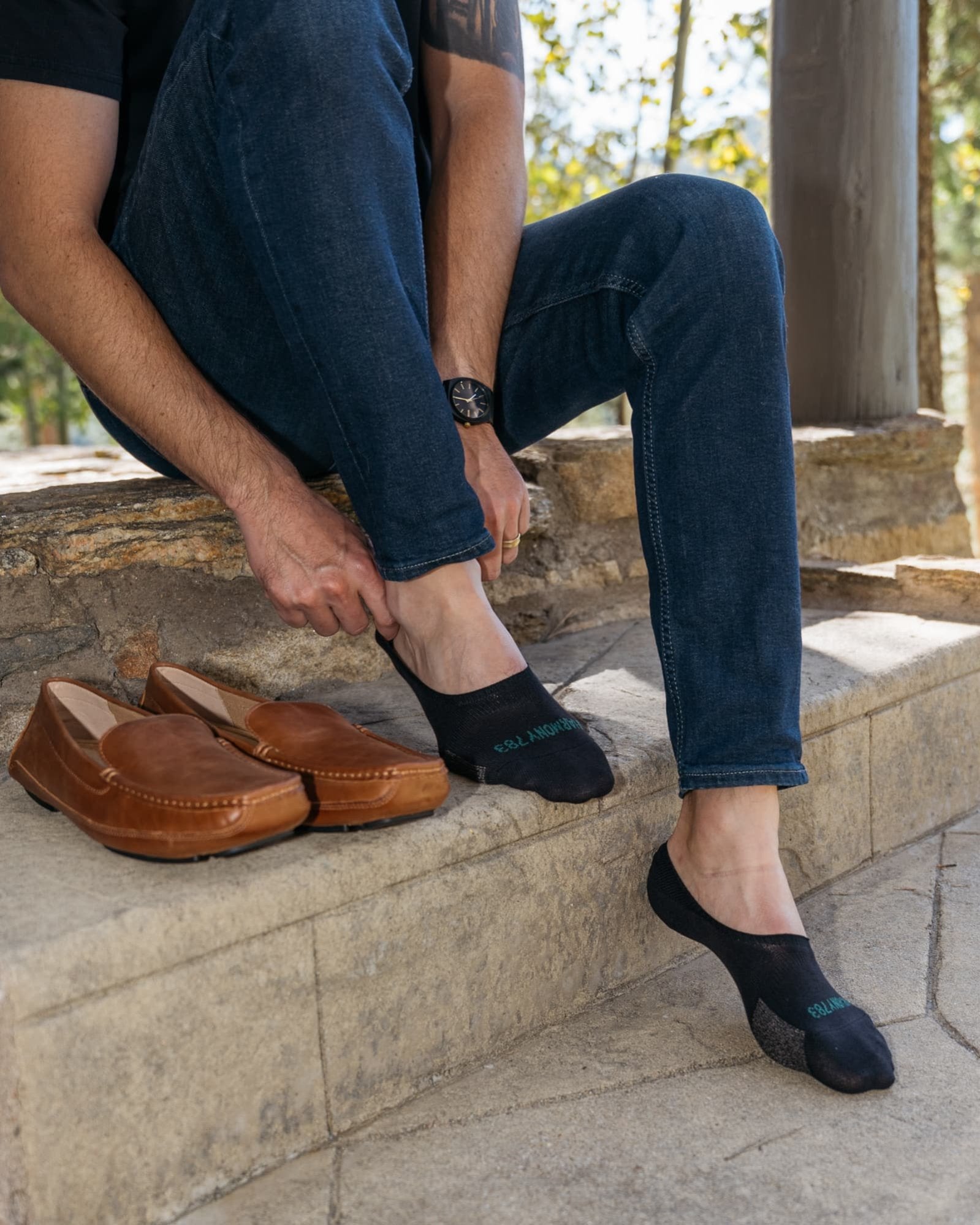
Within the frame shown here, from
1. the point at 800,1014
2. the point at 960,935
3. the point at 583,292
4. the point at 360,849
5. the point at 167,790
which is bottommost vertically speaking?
the point at 960,935

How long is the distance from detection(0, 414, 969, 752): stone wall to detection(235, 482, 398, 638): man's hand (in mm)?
382

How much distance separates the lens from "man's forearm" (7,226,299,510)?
1.37m

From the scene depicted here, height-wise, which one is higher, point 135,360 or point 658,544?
point 135,360

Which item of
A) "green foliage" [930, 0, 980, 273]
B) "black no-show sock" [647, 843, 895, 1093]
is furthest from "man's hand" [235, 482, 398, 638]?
"green foliage" [930, 0, 980, 273]

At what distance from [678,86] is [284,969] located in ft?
21.8

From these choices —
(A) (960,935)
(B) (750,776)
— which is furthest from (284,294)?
(A) (960,935)

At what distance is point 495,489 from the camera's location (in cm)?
142

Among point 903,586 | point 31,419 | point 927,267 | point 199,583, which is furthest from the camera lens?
point 31,419

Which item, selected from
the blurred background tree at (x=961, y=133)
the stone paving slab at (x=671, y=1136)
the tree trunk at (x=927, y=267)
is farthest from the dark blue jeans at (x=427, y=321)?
the blurred background tree at (x=961, y=133)

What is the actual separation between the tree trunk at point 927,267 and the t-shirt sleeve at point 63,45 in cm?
352

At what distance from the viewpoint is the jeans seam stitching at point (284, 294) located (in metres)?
1.26

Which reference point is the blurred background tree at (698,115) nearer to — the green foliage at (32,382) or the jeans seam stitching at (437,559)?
the jeans seam stitching at (437,559)

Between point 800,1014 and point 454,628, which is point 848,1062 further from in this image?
point 454,628

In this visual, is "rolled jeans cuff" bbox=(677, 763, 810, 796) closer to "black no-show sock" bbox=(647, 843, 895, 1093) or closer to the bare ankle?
the bare ankle
